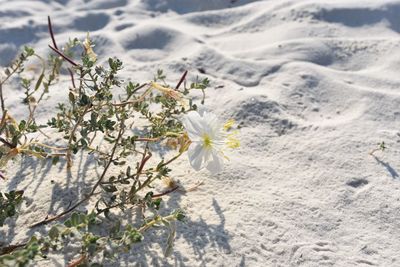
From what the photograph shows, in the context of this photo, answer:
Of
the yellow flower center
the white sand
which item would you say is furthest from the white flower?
the white sand

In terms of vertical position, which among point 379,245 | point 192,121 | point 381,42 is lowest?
point 379,245

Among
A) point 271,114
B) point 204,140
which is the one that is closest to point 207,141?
point 204,140

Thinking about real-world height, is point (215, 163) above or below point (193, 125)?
below

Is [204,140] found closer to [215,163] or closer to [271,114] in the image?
[215,163]

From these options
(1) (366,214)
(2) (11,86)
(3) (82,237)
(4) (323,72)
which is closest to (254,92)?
(4) (323,72)

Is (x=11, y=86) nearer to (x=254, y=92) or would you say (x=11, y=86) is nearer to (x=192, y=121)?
(x=254, y=92)

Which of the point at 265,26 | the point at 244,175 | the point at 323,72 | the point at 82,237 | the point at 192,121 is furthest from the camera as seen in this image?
the point at 265,26
